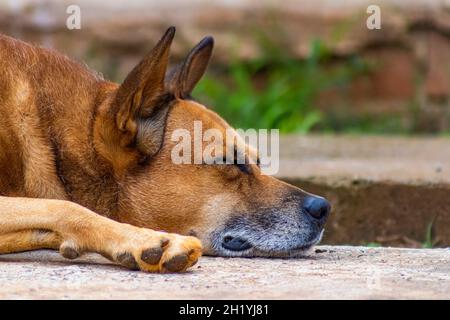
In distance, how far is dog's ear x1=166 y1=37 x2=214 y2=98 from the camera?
14.1ft

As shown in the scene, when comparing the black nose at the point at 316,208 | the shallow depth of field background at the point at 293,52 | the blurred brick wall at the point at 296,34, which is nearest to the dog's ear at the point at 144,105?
the black nose at the point at 316,208

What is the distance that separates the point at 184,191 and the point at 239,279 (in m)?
0.78

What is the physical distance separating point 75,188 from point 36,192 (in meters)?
0.16

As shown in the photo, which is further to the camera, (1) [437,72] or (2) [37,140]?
(1) [437,72]

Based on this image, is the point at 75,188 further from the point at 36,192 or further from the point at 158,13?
the point at 158,13

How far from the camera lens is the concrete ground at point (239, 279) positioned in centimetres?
301

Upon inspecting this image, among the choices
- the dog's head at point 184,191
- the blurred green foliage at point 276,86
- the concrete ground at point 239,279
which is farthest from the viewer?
the blurred green foliage at point 276,86

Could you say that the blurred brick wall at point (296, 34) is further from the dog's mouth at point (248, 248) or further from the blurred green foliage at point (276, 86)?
the dog's mouth at point (248, 248)

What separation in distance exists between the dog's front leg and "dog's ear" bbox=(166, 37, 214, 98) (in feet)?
2.88

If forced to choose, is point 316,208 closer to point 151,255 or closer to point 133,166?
point 133,166

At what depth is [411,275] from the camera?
3408mm

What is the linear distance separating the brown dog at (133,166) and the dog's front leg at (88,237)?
0.28 meters

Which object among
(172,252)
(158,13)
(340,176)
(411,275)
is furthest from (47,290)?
(158,13)

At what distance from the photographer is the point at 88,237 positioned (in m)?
3.49
